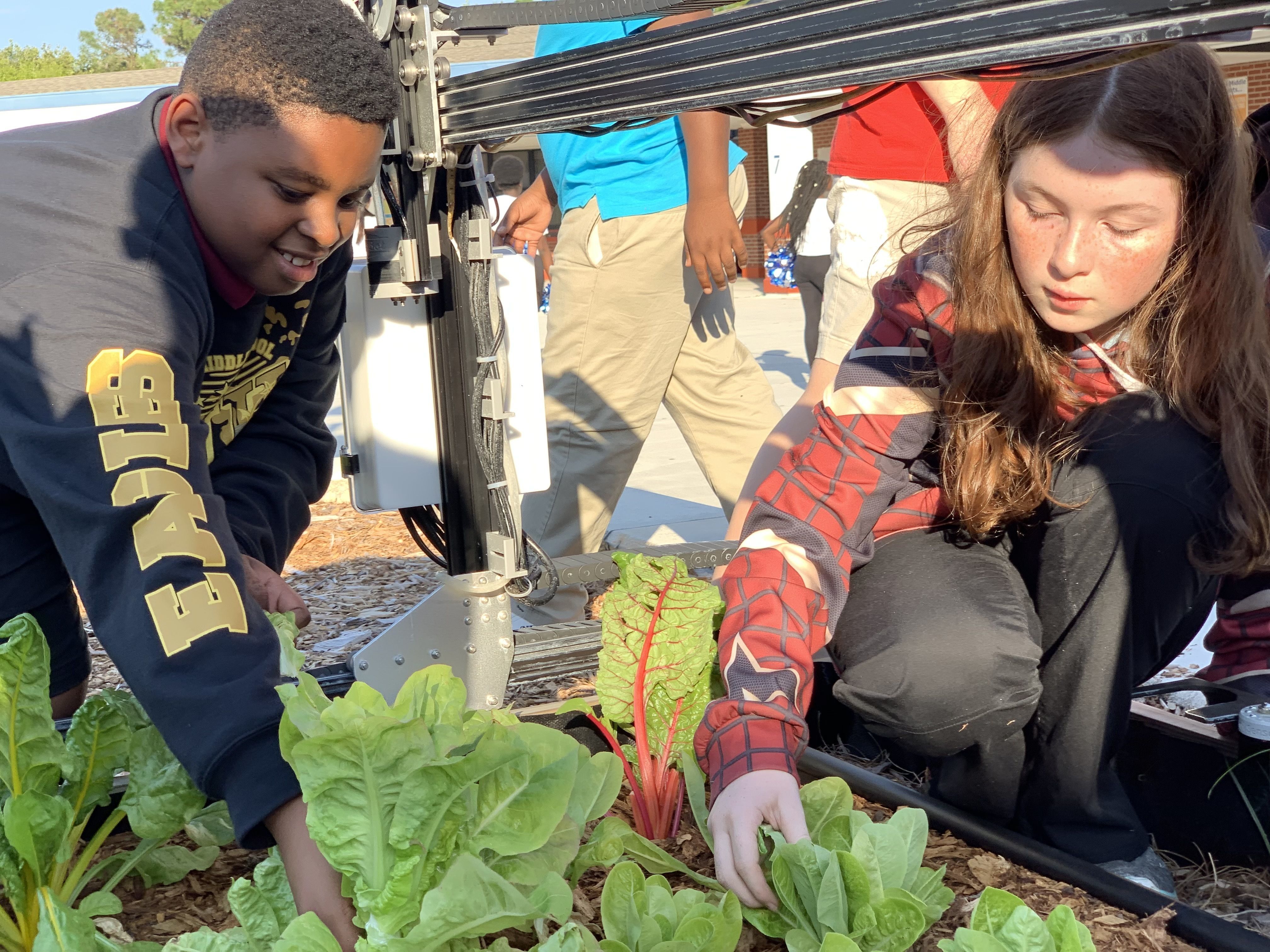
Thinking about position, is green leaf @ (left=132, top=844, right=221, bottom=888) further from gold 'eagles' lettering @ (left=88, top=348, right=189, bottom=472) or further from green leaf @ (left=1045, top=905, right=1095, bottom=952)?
green leaf @ (left=1045, top=905, right=1095, bottom=952)

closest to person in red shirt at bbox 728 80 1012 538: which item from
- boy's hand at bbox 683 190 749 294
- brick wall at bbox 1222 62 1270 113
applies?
boy's hand at bbox 683 190 749 294

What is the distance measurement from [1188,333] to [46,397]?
1.52 metres

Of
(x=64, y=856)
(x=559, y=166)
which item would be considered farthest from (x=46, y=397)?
(x=559, y=166)

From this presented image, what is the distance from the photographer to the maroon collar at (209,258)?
1661mm

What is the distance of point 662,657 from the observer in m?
1.82

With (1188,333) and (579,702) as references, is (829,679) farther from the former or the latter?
(1188,333)

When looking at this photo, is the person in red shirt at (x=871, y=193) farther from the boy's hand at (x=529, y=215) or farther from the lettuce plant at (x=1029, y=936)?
the lettuce plant at (x=1029, y=936)

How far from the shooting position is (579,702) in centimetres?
187

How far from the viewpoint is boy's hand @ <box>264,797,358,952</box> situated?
1239mm

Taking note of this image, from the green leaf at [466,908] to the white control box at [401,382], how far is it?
1130 millimetres

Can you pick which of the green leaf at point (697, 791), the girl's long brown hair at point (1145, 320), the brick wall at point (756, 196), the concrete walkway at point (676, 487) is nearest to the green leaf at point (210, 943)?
the green leaf at point (697, 791)

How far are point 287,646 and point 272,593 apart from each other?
56 cm

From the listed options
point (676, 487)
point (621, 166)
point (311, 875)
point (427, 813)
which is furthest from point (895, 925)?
point (676, 487)

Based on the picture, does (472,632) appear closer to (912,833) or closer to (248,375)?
(248,375)
